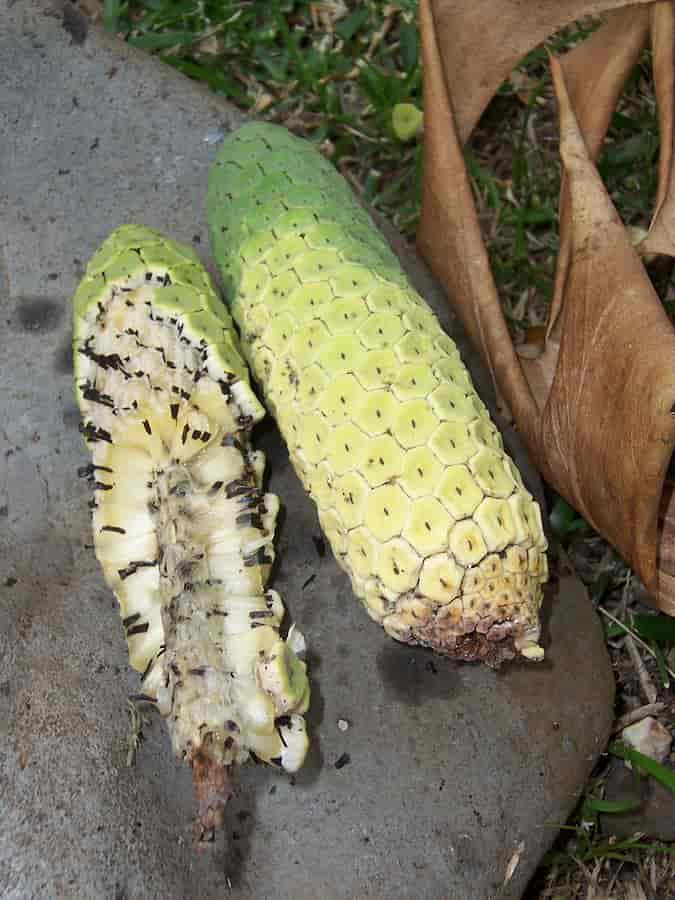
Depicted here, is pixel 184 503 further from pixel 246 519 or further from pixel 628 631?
pixel 628 631

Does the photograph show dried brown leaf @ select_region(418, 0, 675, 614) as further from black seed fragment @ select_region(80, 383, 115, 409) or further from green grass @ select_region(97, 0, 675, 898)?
black seed fragment @ select_region(80, 383, 115, 409)

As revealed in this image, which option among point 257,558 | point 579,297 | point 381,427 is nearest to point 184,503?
point 257,558

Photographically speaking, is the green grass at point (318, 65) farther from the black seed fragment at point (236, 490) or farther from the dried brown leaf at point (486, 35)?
the black seed fragment at point (236, 490)

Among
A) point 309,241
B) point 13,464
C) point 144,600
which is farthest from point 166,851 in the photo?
point 309,241

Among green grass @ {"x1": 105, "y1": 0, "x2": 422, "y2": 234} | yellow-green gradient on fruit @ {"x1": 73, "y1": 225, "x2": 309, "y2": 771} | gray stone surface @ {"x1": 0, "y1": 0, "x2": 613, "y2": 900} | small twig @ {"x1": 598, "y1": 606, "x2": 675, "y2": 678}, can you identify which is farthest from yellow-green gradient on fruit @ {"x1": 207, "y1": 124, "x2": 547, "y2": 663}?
green grass @ {"x1": 105, "y1": 0, "x2": 422, "y2": 234}

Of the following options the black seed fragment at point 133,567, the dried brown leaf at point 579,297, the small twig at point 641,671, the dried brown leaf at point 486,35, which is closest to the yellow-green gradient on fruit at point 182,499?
the black seed fragment at point 133,567
